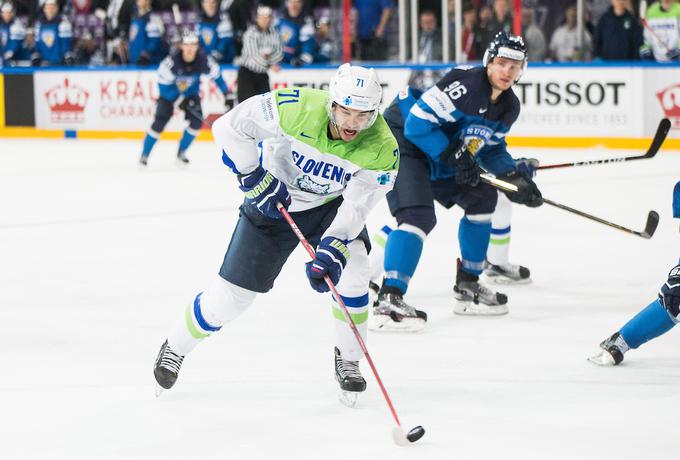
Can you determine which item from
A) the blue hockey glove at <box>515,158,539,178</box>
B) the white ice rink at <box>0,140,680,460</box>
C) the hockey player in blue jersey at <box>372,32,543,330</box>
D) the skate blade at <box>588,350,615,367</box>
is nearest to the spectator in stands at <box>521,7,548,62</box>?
the white ice rink at <box>0,140,680,460</box>

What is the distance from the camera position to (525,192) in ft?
16.4

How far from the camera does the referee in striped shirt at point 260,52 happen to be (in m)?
12.1

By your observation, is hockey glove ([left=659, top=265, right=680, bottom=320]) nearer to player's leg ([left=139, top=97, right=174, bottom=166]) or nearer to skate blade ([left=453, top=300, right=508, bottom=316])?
skate blade ([left=453, top=300, right=508, bottom=316])

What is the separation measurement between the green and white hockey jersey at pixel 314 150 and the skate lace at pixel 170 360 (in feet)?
2.00

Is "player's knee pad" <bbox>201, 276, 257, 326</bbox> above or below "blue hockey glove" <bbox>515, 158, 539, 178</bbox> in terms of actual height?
below

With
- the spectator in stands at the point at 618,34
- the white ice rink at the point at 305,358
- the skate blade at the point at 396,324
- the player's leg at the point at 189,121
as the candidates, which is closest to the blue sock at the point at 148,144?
the player's leg at the point at 189,121

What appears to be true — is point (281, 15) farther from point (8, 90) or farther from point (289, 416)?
point (289, 416)

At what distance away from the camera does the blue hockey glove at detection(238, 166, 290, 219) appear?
3654 millimetres

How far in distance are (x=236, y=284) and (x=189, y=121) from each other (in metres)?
7.22

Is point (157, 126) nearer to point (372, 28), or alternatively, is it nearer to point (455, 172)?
point (372, 28)

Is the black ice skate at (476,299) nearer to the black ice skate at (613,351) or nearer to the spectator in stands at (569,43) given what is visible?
the black ice skate at (613,351)

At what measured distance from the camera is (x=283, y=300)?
5320mm

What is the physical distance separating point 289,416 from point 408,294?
195 cm

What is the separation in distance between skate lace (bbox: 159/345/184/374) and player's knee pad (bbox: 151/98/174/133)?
706 centimetres
